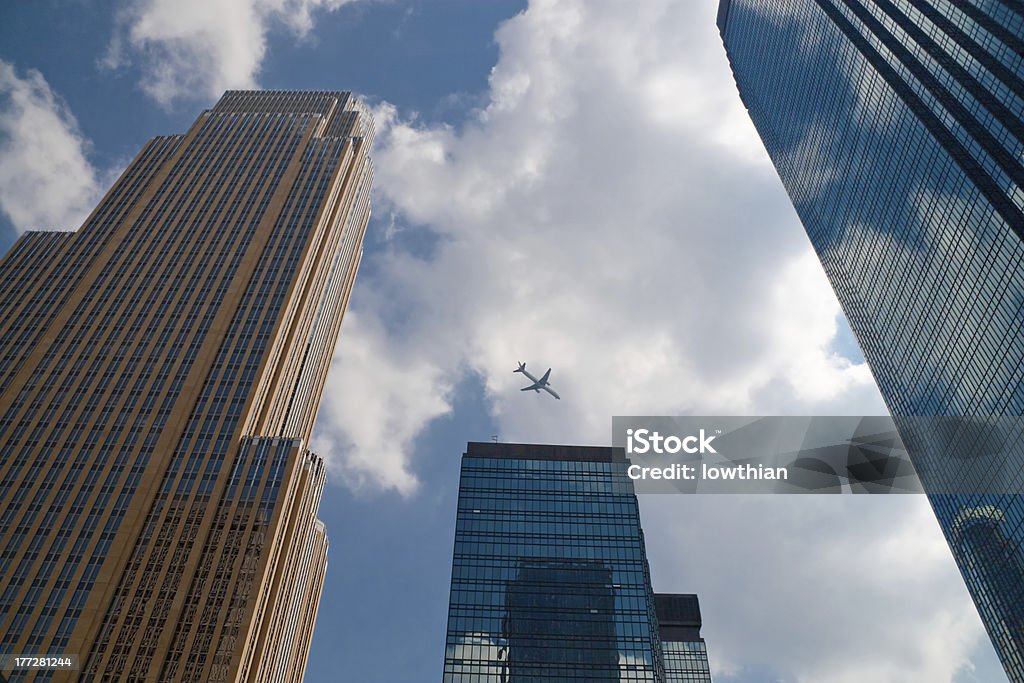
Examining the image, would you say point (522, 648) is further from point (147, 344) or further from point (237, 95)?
point (237, 95)

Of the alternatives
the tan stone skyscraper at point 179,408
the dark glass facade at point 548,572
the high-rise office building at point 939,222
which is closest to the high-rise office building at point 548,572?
the dark glass facade at point 548,572

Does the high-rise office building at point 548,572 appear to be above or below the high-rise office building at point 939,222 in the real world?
below

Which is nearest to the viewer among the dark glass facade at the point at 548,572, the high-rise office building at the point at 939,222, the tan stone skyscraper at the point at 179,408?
the tan stone skyscraper at the point at 179,408

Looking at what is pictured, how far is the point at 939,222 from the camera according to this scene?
11962cm

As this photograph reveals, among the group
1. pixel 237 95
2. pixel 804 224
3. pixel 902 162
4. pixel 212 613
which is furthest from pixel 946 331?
pixel 237 95

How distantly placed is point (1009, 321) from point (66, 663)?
13380cm

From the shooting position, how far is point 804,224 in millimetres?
185250

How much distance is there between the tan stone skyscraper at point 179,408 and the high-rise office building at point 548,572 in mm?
29099

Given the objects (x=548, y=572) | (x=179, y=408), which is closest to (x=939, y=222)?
(x=548, y=572)

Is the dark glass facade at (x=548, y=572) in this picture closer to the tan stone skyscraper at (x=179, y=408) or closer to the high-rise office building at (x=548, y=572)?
the high-rise office building at (x=548, y=572)

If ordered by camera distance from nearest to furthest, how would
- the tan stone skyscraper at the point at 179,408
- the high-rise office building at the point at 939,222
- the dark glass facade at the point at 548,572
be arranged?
the tan stone skyscraper at the point at 179,408, the high-rise office building at the point at 939,222, the dark glass facade at the point at 548,572

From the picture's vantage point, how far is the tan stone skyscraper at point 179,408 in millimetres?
98250

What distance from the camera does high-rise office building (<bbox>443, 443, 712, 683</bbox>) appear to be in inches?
4530

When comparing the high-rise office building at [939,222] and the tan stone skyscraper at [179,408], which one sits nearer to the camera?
the tan stone skyscraper at [179,408]
